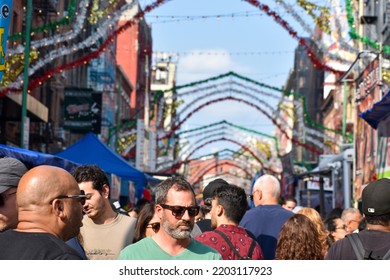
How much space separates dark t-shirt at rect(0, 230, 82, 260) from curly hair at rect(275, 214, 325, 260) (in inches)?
135

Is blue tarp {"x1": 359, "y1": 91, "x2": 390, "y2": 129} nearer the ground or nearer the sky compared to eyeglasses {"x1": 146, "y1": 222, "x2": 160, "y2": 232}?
nearer the sky

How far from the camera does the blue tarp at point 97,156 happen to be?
2042 centimetres

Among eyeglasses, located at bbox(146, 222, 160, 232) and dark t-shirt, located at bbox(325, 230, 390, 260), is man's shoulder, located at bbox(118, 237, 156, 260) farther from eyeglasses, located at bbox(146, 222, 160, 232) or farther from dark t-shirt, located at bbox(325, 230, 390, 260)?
eyeglasses, located at bbox(146, 222, 160, 232)

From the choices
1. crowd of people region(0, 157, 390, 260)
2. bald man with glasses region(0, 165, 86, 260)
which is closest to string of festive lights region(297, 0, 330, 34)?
crowd of people region(0, 157, 390, 260)

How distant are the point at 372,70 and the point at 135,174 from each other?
23.1 feet

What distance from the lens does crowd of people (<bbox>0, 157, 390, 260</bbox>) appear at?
168 inches

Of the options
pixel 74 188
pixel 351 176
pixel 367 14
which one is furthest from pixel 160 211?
pixel 367 14

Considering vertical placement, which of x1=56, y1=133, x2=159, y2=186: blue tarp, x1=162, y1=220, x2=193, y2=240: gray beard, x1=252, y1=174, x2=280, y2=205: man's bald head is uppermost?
x1=162, y1=220, x2=193, y2=240: gray beard

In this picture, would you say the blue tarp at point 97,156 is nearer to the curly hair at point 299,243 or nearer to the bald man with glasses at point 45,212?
the curly hair at point 299,243

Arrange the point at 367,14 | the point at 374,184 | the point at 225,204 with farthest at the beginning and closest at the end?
the point at 367,14, the point at 225,204, the point at 374,184

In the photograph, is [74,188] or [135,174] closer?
[74,188]
